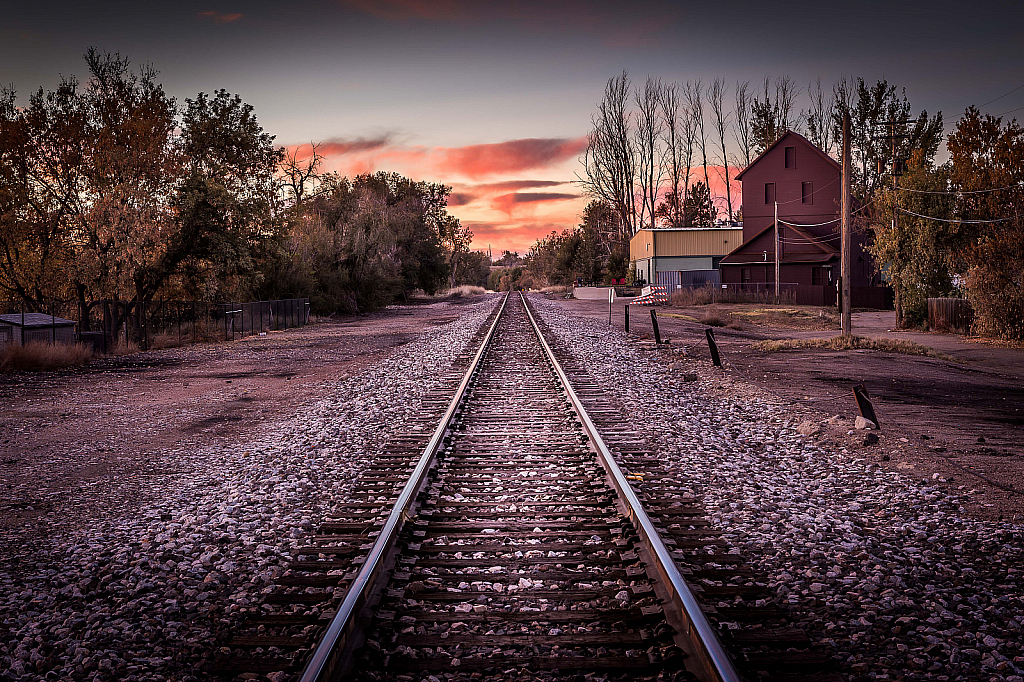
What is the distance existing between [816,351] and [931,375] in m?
4.73

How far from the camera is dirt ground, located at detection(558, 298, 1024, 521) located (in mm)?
7039

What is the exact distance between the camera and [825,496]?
6297 mm

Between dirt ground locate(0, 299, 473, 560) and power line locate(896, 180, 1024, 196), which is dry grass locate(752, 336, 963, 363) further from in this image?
dirt ground locate(0, 299, 473, 560)

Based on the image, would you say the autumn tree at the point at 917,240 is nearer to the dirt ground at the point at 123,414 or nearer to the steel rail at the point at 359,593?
the dirt ground at the point at 123,414

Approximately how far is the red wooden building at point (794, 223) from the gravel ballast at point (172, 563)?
41.5 meters

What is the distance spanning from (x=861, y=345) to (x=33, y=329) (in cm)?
2295

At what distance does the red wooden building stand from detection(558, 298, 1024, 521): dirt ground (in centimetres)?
2489

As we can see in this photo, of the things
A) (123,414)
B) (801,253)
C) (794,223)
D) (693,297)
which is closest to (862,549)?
(123,414)

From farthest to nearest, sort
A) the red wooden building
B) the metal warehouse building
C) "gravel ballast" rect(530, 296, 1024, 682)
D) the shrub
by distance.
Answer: the shrub < the metal warehouse building < the red wooden building < "gravel ballast" rect(530, 296, 1024, 682)

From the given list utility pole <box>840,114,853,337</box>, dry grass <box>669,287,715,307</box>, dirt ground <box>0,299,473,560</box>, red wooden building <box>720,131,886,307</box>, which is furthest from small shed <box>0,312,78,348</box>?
red wooden building <box>720,131,886,307</box>

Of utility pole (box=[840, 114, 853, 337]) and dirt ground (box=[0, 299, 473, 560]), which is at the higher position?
utility pole (box=[840, 114, 853, 337])

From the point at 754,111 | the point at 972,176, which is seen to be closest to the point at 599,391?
the point at 972,176

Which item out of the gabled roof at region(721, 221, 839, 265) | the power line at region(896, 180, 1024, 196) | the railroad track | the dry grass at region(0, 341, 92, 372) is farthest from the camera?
the gabled roof at region(721, 221, 839, 265)

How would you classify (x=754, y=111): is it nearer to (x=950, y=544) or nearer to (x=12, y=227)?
(x=12, y=227)
